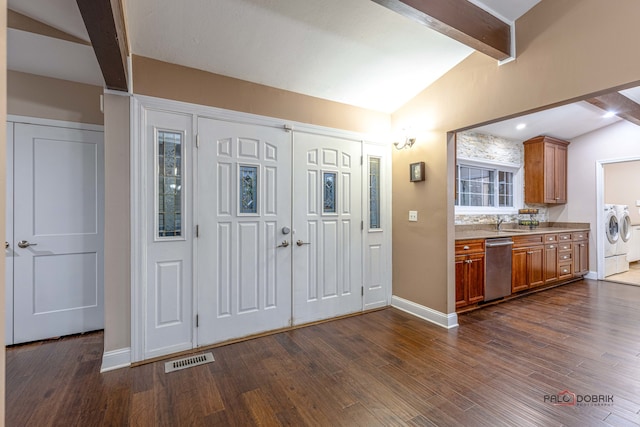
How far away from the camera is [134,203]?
2344 millimetres

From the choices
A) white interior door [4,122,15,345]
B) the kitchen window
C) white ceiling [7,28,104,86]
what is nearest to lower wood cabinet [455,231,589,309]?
the kitchen window

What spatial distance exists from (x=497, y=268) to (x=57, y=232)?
5030 millimetres

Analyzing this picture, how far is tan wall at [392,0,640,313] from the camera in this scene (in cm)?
196

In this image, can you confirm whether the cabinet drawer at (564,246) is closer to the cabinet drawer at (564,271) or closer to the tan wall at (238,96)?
the cabinet drawer at (564,271)

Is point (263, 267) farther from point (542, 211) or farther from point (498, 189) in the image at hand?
point (542, 211)

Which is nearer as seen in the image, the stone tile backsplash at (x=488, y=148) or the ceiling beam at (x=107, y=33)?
the ceiling beam at (x=107, y=33)

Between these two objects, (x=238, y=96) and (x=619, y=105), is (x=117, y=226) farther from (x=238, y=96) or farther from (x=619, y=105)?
(x=619, y=105)

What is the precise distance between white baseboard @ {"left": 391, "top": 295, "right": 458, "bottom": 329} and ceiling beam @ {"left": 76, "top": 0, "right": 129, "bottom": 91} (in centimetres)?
353

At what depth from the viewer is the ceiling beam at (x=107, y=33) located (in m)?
1.34

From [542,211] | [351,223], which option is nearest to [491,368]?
[351,223]

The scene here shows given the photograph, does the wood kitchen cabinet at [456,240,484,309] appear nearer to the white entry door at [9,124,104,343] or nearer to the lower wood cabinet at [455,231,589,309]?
the lower wood cabinet at [455,231,589,309]

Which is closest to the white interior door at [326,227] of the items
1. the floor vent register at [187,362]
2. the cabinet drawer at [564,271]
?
the floor vent register at [187,362]

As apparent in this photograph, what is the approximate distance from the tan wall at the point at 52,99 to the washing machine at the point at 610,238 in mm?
7763

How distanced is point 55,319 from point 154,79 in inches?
98.6
